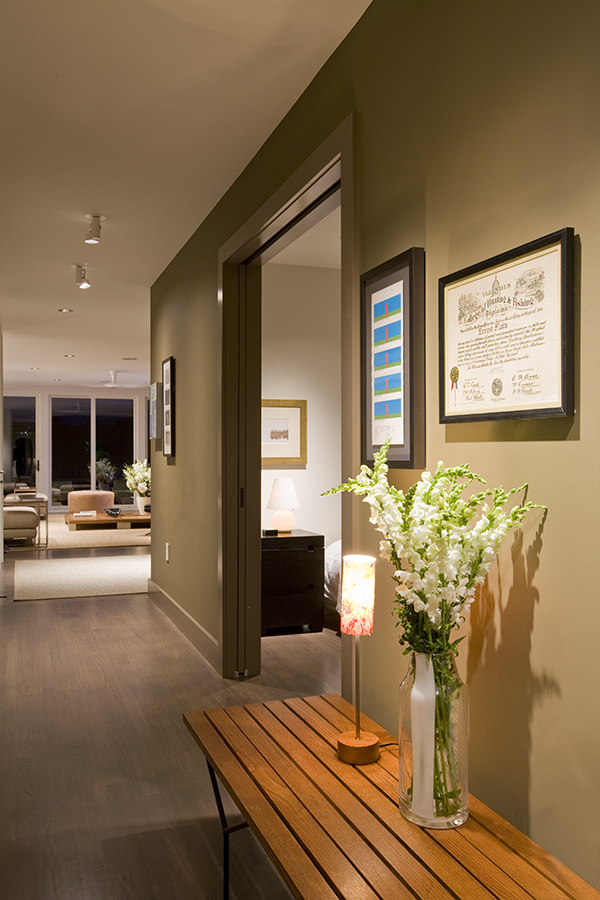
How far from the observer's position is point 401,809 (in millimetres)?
1466

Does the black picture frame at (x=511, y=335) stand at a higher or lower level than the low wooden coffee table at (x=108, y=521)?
higher

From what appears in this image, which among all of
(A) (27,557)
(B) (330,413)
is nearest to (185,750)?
(B) (330,413)

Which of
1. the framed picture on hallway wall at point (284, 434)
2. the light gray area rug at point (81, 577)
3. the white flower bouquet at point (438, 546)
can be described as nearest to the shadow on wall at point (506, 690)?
the white flower bouquet at point (438, 546)

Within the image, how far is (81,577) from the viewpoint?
716cm

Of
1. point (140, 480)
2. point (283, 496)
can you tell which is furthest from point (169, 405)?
point (140, 480)

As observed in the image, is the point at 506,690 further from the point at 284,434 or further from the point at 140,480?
the point at 140,480

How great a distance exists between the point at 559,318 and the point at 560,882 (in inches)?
39.1

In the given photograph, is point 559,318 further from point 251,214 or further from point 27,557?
point 27,557

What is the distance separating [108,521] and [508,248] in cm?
979

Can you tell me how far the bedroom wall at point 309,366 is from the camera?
18.1 ft

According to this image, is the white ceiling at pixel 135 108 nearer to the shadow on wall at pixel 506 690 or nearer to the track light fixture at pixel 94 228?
the track light fixture at pixel 94 228

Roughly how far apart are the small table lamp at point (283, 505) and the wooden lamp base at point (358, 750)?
130 inches

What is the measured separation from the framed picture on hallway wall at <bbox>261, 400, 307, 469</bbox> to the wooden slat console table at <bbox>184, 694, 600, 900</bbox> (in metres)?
3.57

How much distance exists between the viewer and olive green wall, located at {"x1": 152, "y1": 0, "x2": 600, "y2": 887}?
1330 millimetres
